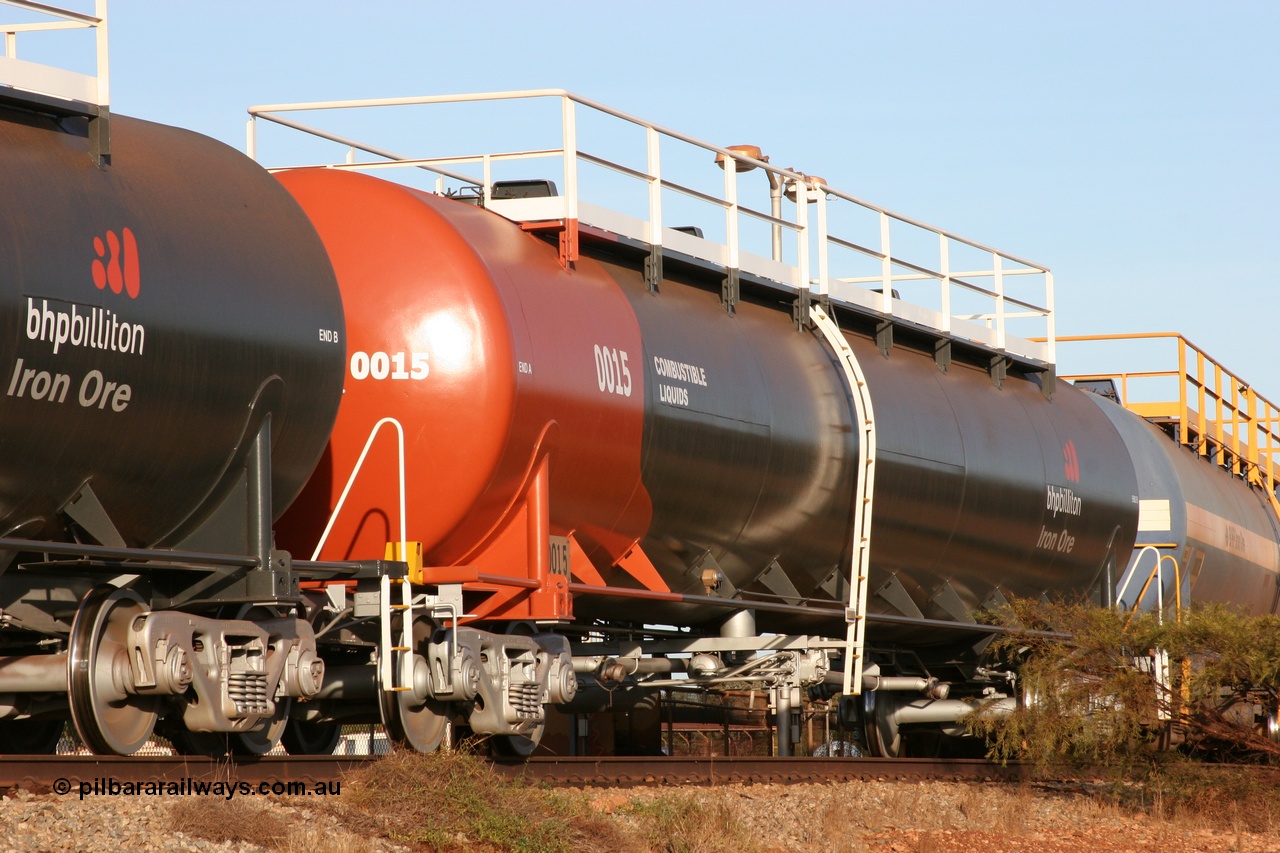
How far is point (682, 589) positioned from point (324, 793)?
4.78m

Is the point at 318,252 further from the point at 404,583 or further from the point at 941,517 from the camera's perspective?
the point at 941,517

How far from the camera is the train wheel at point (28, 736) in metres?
10.5

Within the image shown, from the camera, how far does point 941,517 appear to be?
1714 cm

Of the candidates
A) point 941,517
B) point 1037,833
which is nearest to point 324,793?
point 1037,833

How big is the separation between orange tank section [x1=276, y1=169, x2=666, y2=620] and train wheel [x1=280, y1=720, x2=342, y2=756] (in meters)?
1.30

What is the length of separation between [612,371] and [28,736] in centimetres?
480

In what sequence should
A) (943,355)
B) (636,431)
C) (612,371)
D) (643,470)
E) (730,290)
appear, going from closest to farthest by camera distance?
(612,371) < (636,431) < (643,470) < (730,290) < (943,355)

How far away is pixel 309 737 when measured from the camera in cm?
1266

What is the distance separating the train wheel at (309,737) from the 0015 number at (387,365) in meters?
2.53

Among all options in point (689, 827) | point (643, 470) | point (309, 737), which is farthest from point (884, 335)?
point (309, 737)

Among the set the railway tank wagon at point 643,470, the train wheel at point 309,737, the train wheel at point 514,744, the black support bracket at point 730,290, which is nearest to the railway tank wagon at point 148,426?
the railway tank wagon at point 643,470

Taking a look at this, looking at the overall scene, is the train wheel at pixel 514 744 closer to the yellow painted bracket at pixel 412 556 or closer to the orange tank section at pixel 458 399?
the orange tank section at pixel 458 399

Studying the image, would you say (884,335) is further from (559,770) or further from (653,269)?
(559,770)

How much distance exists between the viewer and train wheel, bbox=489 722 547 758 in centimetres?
1233
